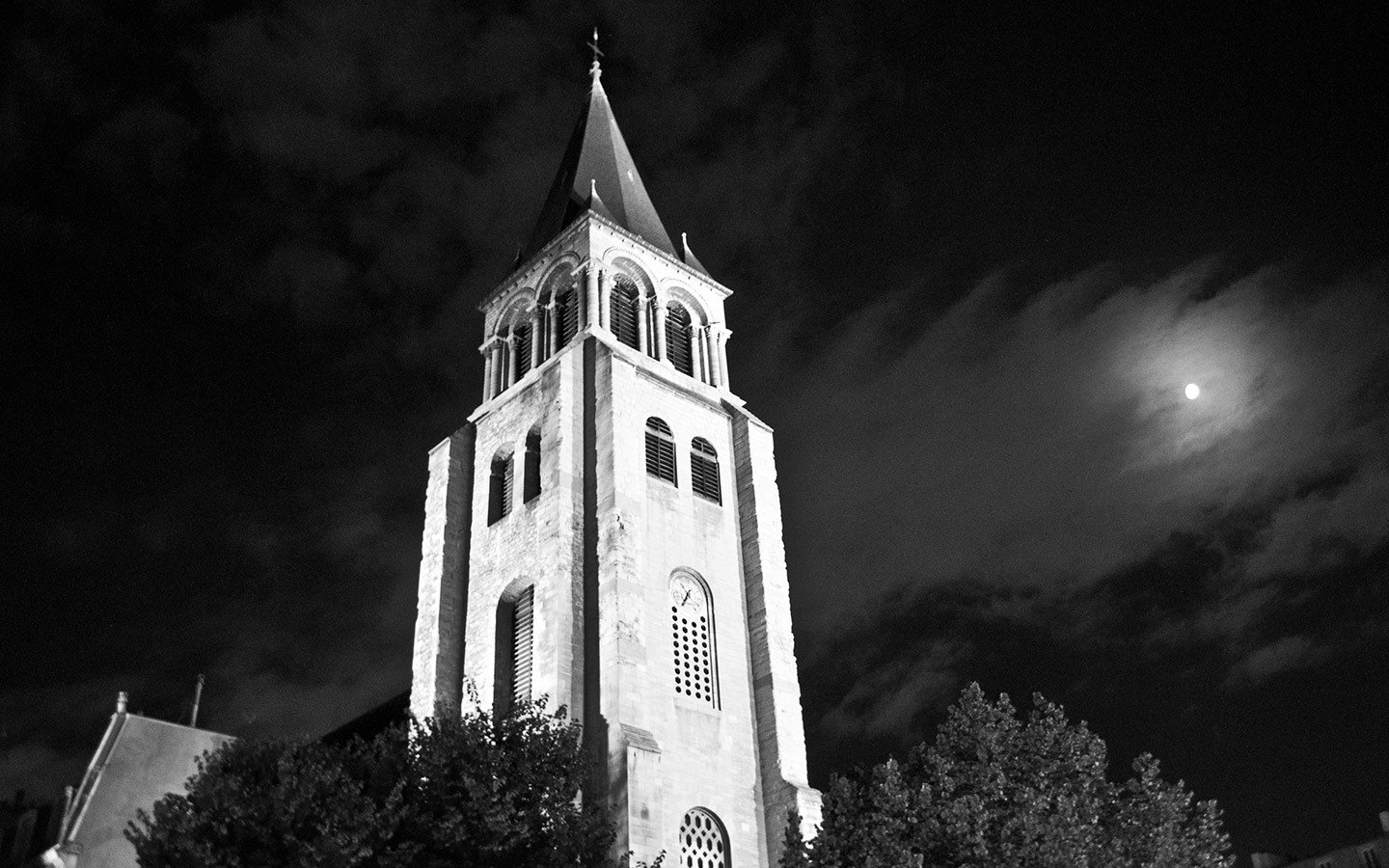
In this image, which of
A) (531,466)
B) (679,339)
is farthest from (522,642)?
A: (679,339)

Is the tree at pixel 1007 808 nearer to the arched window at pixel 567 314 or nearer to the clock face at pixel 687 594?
the clock face at pixel 687 594

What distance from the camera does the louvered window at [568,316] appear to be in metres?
41.0

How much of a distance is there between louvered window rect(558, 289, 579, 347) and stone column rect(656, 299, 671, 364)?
9.53 feet

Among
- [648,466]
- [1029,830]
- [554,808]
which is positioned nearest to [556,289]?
[648,466]

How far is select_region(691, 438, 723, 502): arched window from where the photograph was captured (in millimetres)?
38438

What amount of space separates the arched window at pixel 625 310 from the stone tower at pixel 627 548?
0.08 meters

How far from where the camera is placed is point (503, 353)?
4356cm

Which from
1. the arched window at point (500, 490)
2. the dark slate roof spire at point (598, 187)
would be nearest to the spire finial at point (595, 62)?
the dark slate roof spire at point (598, 187)

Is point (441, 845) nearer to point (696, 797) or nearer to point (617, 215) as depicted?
point (696, 797)

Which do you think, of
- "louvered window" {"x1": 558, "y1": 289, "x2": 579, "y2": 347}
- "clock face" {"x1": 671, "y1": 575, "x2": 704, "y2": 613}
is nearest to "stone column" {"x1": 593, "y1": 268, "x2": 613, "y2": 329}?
"louvered window" {"x1": 558, "y1": 289, "x2": 579, "y2": 347}

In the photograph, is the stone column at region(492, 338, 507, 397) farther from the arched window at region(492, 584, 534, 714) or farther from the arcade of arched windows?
the arched window at region(492, 584, 534, 714)

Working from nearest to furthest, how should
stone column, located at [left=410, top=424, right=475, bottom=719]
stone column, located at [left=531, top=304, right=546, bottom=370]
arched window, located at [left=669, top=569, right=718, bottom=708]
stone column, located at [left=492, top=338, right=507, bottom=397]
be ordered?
arched window, located at [left=669, top=569, right=718, bottom=708]
stone column, located at [left=410, top=424, right=475, bottom=719]
stone column, located at [left=531, top=304, right=546, bottom=370]
stone column, located at [left=492, top=338, right=507, bottom=397]

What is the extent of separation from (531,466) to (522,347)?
22.5ft

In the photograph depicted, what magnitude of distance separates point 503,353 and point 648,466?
9255 mm
